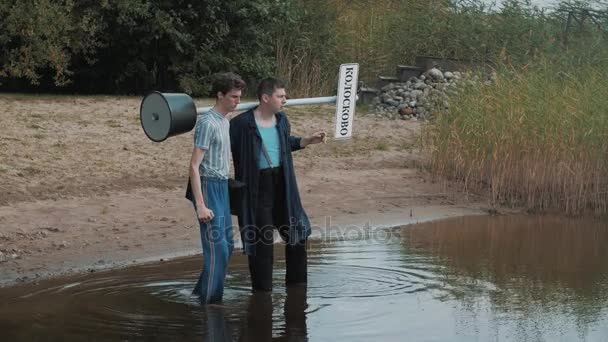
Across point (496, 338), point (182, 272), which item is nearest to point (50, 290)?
point (182, 272)

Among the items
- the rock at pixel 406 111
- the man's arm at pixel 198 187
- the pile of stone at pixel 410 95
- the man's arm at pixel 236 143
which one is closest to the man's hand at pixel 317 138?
the man's arm at pixel 236 143

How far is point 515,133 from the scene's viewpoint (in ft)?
42.5

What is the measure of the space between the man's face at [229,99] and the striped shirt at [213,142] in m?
0.08

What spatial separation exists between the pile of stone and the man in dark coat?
31.4ft

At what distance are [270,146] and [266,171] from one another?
0.17m

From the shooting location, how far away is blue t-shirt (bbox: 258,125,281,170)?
7.71 meters

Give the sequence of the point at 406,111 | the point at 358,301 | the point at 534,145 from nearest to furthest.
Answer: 1. the point at 358,301
2. the point at 534,145
3. the point at 406,111

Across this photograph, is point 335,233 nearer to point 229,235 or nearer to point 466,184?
point 466,184

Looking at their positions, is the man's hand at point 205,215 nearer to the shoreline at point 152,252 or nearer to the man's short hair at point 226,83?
the man's short hair at point 226,83

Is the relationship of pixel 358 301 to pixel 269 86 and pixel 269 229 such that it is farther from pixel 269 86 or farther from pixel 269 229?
pixel 269 86

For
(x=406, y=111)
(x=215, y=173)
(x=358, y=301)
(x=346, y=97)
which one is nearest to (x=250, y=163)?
(x=215, y=173)

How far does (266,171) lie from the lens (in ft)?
25.4

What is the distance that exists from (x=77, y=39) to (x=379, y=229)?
331 inches

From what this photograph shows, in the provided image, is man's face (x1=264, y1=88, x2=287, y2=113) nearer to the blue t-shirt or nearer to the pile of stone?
the blue t-shirt
